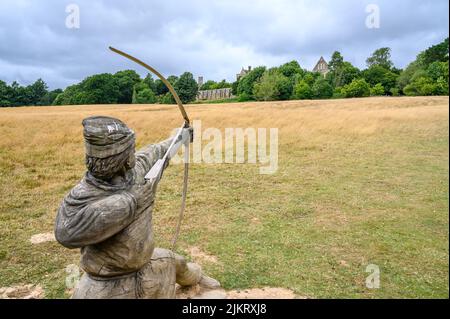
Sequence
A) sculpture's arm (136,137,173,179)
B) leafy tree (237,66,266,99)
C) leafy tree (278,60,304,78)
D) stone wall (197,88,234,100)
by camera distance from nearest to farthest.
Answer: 1. sculpture's arm (136,137,173,179)
2. leafy tree (237,66,266,99)
3. leafy tree (278,60,304,78)
4. stone wall (197,88,234,100)

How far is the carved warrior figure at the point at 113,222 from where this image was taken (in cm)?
275

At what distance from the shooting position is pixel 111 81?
49.5 metres

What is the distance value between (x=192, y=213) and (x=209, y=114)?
18633mm

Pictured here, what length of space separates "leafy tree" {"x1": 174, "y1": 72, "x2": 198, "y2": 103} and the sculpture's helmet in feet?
149

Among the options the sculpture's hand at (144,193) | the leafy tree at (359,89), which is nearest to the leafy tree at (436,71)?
the leafy tree at (359,89)

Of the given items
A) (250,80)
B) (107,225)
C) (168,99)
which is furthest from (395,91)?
(107,225)

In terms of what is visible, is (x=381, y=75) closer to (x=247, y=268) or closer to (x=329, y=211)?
(x=329, y=211)

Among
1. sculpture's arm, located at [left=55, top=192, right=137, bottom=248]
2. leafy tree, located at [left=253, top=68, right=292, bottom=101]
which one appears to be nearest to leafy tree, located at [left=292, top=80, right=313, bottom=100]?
leafy tree, located at [left=253, top=68, right=292, bottom=101]

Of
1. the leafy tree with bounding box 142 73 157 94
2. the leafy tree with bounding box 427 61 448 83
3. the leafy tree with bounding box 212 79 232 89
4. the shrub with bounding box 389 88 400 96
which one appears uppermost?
the leafy tree with bounding box 212 79 232 89

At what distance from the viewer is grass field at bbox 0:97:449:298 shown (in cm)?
624

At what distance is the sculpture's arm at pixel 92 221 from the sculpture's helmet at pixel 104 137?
0.38 meters

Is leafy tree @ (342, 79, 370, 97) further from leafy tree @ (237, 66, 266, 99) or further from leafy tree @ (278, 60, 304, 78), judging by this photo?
leafy tree @ (278, 60, 304, 78)

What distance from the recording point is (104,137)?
2.78 metres

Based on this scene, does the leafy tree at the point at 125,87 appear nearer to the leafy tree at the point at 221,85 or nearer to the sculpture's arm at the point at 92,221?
the leafy tree at the point at 221,85
